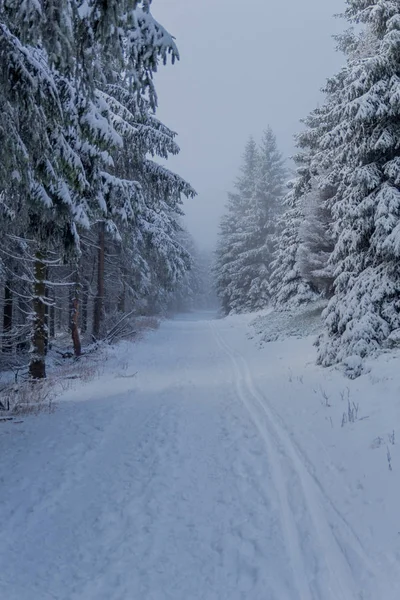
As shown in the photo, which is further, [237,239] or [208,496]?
[237,239]

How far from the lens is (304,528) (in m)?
4.35

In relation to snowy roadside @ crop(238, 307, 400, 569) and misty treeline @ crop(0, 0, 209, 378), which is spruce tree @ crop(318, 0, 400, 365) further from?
misty treeline @ crop(0, 0, 209, 378)

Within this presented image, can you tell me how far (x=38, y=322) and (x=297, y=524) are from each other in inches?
320

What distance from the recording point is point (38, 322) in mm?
10250

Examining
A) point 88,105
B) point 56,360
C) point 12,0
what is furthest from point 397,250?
point 56,360

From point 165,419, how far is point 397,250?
6506 millimetres

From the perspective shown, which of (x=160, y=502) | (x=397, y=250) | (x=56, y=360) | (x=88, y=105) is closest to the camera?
(x=160, y=502)

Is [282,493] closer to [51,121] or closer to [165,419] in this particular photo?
[165,419]

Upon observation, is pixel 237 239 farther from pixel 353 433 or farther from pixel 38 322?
pixel 353 433

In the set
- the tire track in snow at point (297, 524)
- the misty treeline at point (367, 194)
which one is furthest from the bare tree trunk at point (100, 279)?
the tire track in snow at point (297, 524)

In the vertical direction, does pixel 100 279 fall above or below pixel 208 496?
above

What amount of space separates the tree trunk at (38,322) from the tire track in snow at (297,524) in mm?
5841

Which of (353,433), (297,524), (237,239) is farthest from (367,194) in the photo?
(237,239)

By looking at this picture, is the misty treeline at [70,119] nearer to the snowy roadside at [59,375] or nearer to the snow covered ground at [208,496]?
the snowy roadside at [59,375]
